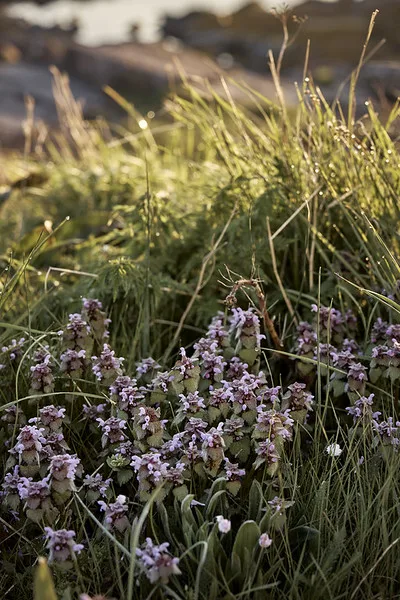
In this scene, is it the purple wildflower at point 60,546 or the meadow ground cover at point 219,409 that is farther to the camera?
the meadow ground cover at point 219,409

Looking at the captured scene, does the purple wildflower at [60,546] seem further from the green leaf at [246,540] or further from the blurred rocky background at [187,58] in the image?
the blurred rocky background at [187,58]

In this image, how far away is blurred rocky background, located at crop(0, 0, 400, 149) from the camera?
625 cm

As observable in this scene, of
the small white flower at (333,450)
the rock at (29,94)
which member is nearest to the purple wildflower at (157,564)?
the small white flower at (333,450)

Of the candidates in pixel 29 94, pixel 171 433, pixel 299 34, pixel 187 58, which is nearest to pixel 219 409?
pixel 171 433

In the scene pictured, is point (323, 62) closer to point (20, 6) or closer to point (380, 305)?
point (20, 6)

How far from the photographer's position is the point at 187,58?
18.6m

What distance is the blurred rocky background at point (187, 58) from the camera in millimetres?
6246

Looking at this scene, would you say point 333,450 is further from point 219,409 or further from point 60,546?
point 60,546

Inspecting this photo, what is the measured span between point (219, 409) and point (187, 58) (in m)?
17.8

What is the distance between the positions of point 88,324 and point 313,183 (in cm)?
100

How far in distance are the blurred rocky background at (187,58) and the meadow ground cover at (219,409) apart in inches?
19.6

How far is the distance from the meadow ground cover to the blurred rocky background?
1.63ft

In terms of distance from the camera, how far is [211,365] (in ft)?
6.95

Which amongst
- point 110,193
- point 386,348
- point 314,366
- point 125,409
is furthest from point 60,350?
point 110,193
